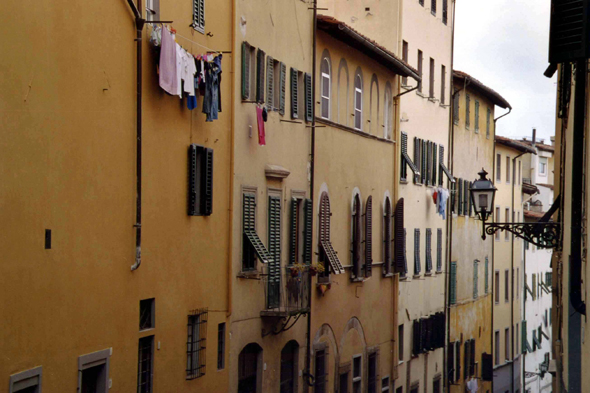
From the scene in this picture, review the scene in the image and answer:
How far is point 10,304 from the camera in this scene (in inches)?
497

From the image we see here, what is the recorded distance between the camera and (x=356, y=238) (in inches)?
1134

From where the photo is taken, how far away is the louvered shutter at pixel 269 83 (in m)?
22.4

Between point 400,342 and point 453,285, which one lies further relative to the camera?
point 453,285

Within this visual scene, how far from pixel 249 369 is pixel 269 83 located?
5998 millimetres

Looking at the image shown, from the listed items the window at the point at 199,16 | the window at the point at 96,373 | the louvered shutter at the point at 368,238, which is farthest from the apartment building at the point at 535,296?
the window at the point at 96,373

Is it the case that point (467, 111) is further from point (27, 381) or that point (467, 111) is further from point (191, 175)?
point (27, 381)

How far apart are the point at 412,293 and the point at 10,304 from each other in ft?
77.4

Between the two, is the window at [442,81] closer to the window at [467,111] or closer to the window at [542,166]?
the window at [467,111]

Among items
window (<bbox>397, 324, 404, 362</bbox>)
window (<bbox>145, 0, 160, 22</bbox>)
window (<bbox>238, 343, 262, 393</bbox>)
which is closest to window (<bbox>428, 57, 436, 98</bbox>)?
window (<bbox>397, 324, 404, 362</bbox>)

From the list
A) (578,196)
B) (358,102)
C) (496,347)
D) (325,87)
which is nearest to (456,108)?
(358,102)

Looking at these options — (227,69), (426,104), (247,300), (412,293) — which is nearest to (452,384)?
(412,293)

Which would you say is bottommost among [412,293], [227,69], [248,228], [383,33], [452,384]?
[452,384]

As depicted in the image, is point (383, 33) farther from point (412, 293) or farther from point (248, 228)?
point (248, 228)

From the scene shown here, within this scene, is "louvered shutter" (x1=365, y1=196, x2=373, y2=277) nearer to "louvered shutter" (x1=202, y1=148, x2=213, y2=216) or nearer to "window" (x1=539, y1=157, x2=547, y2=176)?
"louvered shutter" (x1=202, y1=148, x2=213, y2=216)
